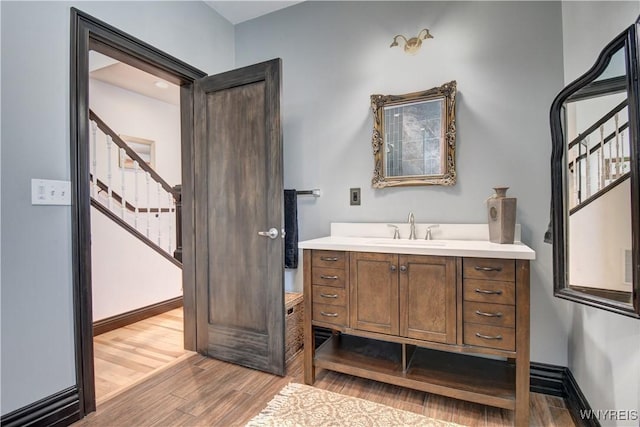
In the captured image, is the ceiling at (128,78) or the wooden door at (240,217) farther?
the ceiling at (128,78)

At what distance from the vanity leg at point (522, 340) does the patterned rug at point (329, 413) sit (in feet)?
1.06

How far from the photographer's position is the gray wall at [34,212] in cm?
140

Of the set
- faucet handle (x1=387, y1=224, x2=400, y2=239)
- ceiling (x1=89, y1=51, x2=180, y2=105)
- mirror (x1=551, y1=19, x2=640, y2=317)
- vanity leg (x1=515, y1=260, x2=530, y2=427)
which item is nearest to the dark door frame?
ceiling (x1=89, y1=51, x2=180, y2=105)

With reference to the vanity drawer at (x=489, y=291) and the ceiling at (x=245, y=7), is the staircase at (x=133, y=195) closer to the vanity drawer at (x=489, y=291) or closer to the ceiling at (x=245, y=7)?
the ceiling at (x=245, y=7)

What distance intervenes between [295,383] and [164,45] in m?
2.44

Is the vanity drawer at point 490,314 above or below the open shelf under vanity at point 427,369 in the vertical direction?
above

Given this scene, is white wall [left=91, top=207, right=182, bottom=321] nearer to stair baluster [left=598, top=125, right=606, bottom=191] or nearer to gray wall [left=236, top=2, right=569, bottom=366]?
gray wall [left=236, top=2, right=569, bottom=366]

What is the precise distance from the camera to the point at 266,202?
2064 millimetres

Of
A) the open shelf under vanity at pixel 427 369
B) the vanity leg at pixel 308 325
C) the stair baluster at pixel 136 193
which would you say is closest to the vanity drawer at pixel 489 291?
the open shelf under vanity at pixel 427 369

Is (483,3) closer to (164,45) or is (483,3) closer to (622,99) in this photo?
(622,99)

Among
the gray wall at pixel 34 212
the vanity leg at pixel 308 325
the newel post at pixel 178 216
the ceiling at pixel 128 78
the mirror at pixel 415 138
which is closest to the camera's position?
the gray wall at pixel 34 212

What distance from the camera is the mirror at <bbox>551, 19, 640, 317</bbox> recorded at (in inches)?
39.6

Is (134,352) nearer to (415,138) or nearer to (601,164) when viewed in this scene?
(415,138)

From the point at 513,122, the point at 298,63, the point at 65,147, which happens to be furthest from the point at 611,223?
the point at 65,147
